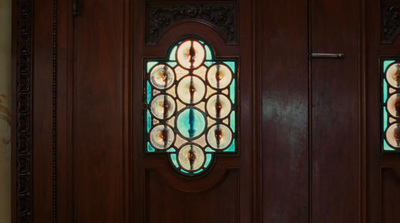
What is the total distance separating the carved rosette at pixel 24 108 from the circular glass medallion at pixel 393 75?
1.22 meters

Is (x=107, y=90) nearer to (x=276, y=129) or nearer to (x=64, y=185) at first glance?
(x=64, y=185)

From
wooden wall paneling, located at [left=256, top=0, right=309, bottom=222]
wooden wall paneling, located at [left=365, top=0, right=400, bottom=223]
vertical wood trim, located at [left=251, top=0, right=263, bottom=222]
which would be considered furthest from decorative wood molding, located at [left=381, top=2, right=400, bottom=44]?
vertical wood trim, located at [left=251, top=0, right=263, bottom=222]

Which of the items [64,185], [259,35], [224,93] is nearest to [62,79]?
[64,185]

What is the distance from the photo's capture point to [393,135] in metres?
1.38

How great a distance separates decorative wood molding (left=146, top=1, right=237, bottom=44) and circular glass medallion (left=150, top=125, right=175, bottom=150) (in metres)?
0.30

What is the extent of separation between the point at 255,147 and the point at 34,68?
81 centimetres

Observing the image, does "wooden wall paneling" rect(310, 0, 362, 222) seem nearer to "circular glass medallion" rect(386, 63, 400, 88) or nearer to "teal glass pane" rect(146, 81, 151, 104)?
"circular glass medallion" rect(386, 63, 400, 88)

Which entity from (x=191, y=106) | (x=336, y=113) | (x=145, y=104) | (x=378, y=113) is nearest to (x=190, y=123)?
(x=191, y=106)

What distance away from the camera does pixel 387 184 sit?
4.54 ft

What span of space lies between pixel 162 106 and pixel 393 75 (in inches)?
30.9

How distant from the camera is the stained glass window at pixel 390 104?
138 cm

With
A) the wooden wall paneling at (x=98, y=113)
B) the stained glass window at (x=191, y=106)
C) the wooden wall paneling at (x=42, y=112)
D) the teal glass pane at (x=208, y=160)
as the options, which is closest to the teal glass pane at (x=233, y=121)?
the stained glass window at (x=191, y=106)

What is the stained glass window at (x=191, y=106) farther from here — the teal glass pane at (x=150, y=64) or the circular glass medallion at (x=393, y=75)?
the circular glass medallion at (x=393, y=75)

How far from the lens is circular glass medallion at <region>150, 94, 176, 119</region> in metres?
1.43
